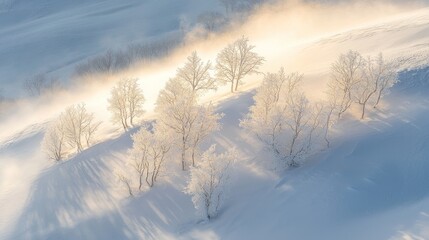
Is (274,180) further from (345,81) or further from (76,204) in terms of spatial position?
(76,204)

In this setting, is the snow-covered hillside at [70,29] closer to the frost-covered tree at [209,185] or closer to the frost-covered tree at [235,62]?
the frost-covered tree at [235,62]

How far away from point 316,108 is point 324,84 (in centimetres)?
1048

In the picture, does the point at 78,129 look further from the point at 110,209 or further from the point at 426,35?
the point at 426,35

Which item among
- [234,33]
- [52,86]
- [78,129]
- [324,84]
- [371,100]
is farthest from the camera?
[234,33]

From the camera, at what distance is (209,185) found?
43.8 m

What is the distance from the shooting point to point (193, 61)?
6294cm

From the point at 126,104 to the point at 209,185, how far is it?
24.4 m

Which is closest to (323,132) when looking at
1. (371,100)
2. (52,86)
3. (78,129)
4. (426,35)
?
(371,100)

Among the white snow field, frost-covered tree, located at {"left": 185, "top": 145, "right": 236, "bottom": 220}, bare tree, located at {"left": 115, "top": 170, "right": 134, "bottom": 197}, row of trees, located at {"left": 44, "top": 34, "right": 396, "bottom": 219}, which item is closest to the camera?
the white snow field

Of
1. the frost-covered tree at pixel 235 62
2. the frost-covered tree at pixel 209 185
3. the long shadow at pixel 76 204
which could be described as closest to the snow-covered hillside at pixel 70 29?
the frost-covered tree at pixel 235 62

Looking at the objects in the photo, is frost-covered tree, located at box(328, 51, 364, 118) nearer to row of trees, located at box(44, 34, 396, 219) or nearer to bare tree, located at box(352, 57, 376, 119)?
row of trees, located at box(44, 34, 396, 219)

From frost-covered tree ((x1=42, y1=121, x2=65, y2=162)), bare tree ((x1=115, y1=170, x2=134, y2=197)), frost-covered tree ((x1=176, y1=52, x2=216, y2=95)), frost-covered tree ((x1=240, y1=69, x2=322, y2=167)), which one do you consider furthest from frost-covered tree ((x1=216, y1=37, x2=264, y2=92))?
frost-covered tree ((x1=42, y1=121, x2=65, y2=162))

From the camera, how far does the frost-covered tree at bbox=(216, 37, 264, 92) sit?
65.2m

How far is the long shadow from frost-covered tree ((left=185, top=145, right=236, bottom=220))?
7.63 metres
